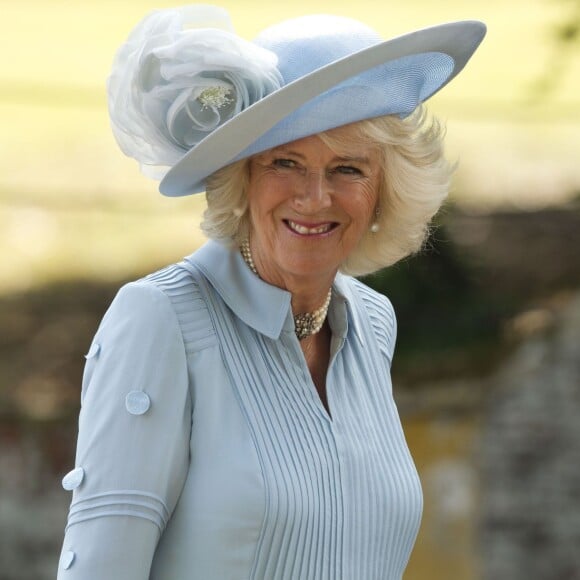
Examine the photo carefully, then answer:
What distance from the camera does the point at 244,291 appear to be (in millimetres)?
2438

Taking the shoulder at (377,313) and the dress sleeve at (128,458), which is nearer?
the dress sleeve at (128,458)

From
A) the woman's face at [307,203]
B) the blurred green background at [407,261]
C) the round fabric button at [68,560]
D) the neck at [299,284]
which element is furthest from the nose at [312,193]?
the blurred green background at [407,261]

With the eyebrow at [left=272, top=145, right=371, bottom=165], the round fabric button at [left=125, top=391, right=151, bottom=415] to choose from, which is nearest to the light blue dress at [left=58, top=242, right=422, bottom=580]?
the round fabric button at [left=125, top=391, right=151, bottom=415]

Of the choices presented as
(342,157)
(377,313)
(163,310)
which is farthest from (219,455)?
(377,313)

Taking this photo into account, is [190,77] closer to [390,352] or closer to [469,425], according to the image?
[390,352]

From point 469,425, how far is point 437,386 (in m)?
0.22

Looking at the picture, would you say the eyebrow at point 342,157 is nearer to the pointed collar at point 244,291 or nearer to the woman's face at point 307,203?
the woman's face at point 307,203

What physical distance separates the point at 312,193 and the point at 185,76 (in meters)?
0.29

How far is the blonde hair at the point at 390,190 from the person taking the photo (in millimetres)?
2424

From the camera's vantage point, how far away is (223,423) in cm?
226

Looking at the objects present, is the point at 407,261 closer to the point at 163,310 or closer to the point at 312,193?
the point at 312,193

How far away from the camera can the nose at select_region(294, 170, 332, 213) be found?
239 cm

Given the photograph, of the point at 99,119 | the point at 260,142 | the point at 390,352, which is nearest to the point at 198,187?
the point at 260,142

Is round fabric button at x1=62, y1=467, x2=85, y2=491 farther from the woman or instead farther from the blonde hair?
the blonde hair
